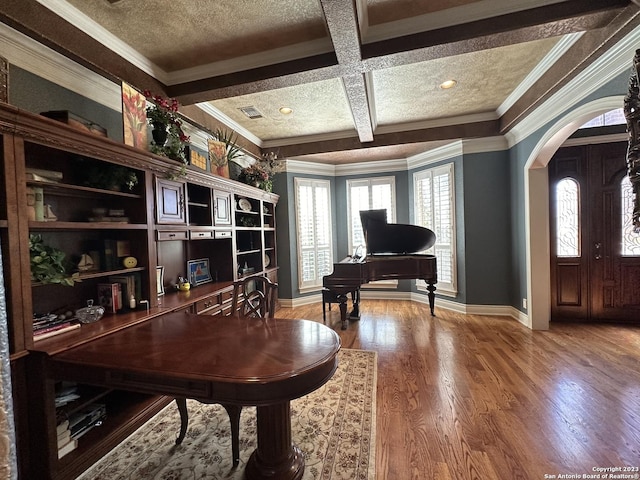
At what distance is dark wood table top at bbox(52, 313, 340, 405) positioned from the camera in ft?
3.81

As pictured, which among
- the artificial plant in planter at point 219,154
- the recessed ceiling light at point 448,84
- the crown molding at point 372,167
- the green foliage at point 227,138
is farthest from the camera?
the crown molding at point 372,167

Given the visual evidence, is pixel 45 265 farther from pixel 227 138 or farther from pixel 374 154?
pixel 374 154

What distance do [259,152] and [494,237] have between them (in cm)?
400

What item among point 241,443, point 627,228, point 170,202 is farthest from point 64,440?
point 627,228

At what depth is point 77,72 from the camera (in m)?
2.01

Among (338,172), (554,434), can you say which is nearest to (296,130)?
(338,172)

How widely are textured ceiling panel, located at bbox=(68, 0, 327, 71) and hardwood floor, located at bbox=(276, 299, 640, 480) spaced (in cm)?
297

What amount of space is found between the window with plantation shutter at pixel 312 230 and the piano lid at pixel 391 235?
4.29ft

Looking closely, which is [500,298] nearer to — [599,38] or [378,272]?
[378,272]

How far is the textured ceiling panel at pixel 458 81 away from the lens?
2553 mm

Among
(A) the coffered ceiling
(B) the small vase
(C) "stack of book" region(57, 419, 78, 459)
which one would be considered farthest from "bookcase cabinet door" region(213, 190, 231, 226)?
(C) "stack of book" region(57, 419, 78, 459)

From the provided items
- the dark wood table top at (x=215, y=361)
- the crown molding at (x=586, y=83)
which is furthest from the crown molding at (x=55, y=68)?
the crown molding at (x=586, y=83)

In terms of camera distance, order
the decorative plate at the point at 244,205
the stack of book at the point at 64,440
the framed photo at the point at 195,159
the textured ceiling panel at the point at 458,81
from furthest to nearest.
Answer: the decorative plate at the point at 244,205, the framed photo at the point at 195,159, the textured ceiling panel at the point at 458,81, the stack of book at the point at 64,440

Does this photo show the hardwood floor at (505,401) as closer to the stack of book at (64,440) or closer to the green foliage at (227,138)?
the stack of book at (64,440)
